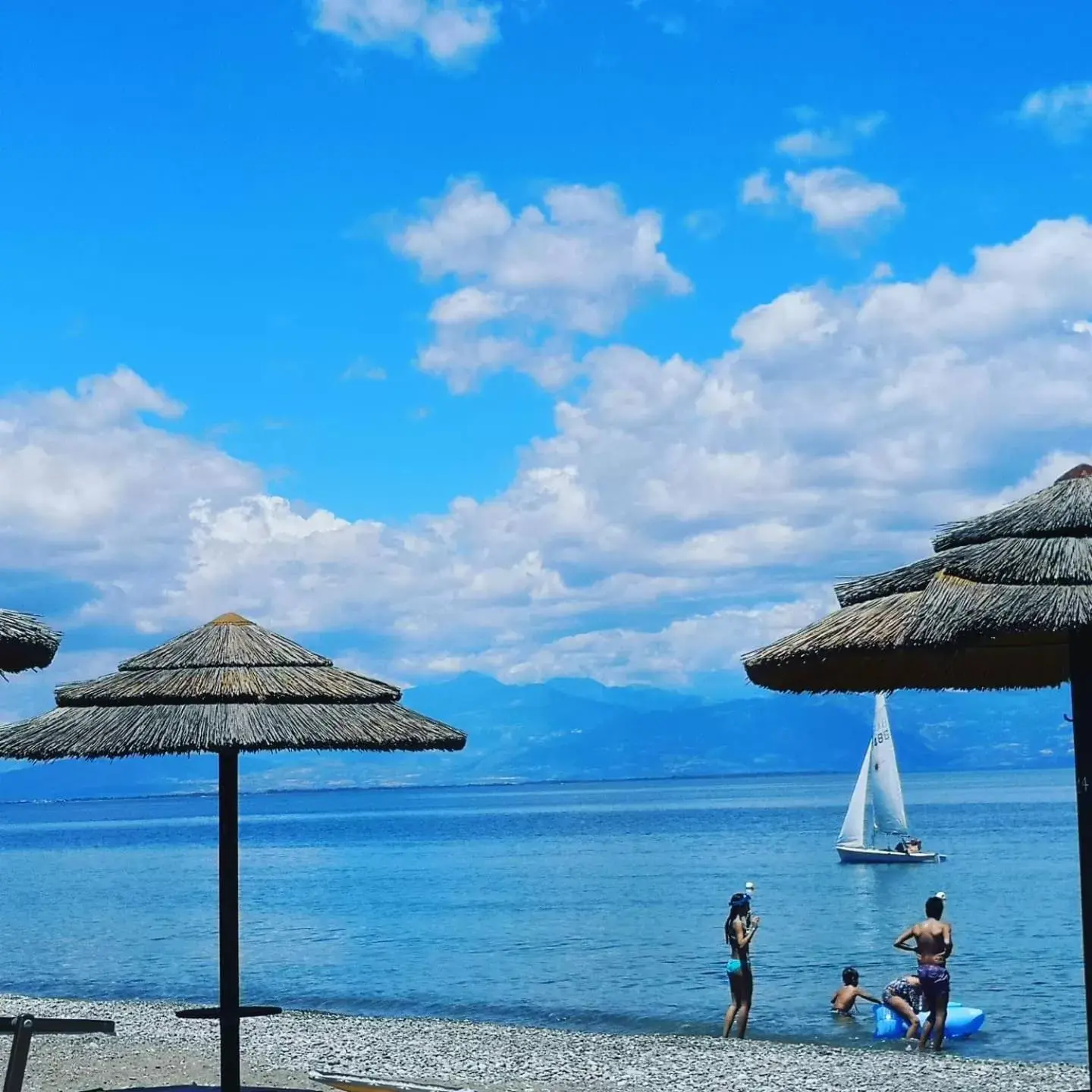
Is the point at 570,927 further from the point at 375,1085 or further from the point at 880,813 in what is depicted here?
the point at 375,1085

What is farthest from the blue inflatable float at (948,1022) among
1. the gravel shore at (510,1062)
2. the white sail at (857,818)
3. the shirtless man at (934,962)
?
the white sail at (857,818)

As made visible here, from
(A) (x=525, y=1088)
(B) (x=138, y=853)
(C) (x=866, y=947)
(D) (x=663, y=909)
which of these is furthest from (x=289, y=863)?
(A) (x=525, y=1088)

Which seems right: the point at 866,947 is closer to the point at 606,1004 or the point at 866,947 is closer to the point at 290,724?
the point at 606,1004

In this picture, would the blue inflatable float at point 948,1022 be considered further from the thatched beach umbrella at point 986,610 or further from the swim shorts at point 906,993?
the thatched beach umbrella at point 986,610

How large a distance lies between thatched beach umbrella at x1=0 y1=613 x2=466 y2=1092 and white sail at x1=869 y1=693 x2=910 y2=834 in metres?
44.6

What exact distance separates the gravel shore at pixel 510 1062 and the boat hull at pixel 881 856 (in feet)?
127

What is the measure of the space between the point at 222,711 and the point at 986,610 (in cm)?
413

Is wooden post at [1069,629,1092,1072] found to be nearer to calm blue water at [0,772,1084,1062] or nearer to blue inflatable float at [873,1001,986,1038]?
blue inflatable float at [873,1001,986,1038]

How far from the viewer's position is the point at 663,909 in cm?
4247

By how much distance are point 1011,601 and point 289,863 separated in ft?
241

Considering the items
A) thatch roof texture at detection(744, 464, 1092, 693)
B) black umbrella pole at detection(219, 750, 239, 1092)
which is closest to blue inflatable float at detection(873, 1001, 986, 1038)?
black umbrella pole at detection(219, 750, 239, 1092)

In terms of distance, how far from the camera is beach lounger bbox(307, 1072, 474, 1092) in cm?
1211

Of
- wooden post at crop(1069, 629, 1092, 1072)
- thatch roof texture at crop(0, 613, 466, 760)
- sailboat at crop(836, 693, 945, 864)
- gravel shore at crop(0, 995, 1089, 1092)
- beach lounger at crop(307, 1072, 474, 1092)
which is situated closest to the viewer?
wooden post at crop(1069, 629, 1092, 1072)

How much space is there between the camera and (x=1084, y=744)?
6555 mm
